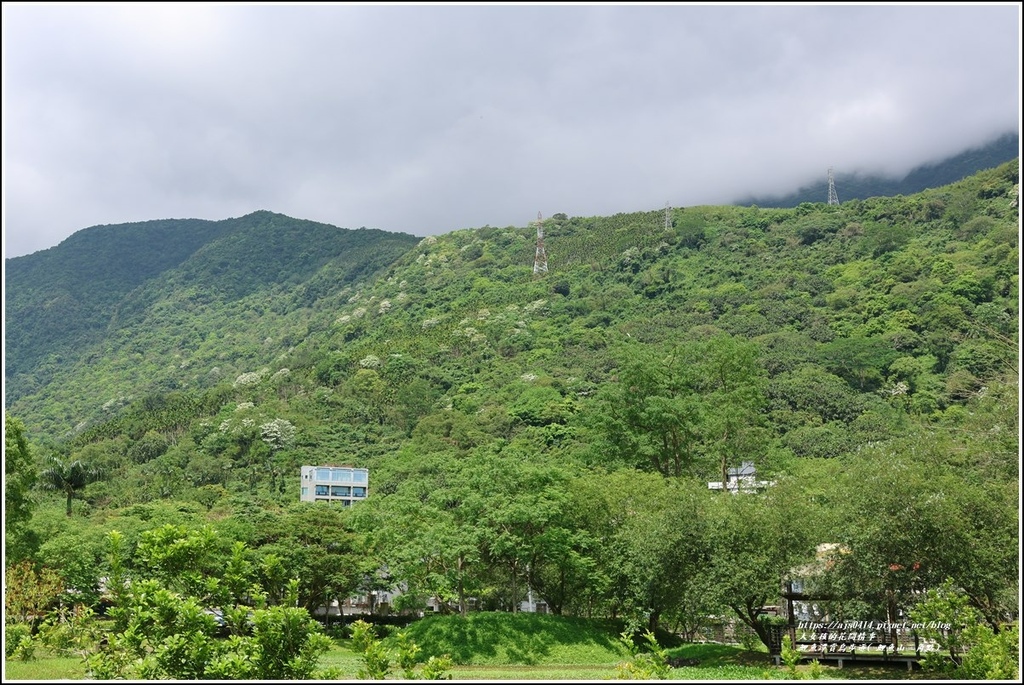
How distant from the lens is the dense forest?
1911 cm

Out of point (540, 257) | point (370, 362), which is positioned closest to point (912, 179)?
point (540, 257)

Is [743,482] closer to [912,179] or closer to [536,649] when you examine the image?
[536,649]

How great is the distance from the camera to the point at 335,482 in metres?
61.9

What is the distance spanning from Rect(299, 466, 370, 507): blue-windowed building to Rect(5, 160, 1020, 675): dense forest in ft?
4.68

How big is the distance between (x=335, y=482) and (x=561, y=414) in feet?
61.1

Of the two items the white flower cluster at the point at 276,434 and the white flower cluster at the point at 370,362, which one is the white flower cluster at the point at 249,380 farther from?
the white flower cluster at the point at 276,434

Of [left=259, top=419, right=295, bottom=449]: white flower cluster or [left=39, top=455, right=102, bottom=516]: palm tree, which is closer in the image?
[left=39, top=455, right=102, bottom=516]: palm tree

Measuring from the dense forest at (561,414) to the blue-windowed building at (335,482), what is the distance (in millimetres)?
1428

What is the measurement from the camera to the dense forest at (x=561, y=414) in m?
19.1

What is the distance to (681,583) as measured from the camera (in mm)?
20641

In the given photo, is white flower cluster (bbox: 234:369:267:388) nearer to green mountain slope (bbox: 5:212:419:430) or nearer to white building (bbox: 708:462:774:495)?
green mountain slope (bbox: 5:212:419:430)

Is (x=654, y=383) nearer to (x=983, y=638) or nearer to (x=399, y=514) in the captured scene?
(x=399, y=514)

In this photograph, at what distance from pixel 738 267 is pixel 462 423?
146 feet

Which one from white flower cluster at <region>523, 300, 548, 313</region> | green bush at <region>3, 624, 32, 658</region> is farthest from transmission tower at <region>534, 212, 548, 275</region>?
green bush at <region>3, 624, 32, 658</region>
